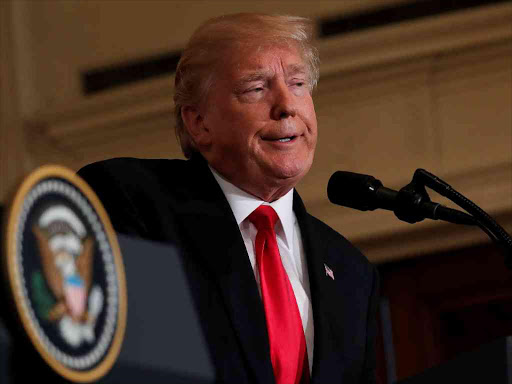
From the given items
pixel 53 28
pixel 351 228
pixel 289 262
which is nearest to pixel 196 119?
pixel 289 262

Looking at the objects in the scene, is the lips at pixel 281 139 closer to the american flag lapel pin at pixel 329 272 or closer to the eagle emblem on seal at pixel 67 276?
the american flag lapel pin at pixel 329 272

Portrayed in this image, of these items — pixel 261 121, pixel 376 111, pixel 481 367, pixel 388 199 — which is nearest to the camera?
pixel 481 367

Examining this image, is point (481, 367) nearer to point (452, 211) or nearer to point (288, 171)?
point (452, 211)

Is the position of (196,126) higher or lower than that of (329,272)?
higher

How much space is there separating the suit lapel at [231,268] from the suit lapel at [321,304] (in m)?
0.14

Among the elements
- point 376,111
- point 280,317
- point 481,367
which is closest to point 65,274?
point 481,367

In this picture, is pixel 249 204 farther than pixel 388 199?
Yes

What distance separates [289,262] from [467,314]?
242 cm

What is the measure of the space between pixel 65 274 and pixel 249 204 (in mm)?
924

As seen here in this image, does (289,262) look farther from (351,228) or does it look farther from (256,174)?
(351,228)

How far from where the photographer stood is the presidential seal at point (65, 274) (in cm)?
107

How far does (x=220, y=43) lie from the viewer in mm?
2152

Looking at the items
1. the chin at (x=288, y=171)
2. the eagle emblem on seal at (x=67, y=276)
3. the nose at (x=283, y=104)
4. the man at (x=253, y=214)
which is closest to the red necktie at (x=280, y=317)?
the man at (x=253, y=214)

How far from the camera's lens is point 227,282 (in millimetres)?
1780
